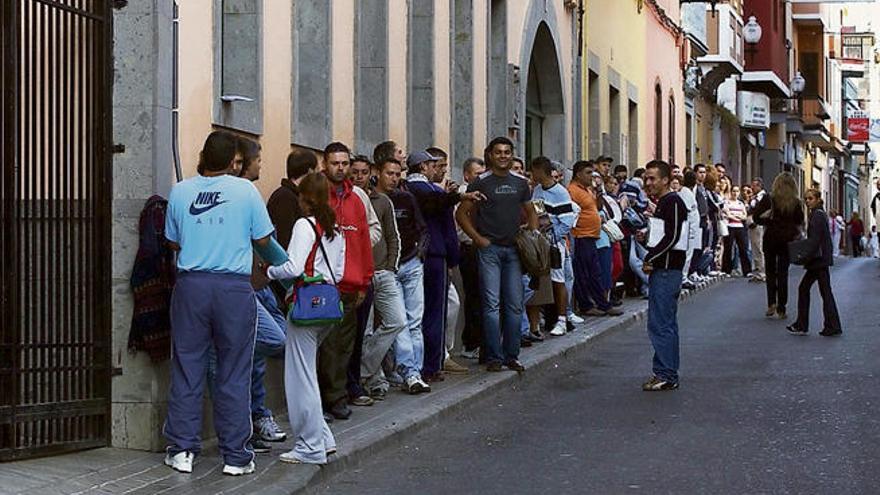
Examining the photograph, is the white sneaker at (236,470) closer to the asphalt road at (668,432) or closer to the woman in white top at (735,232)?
the asphalt road at (668,432)

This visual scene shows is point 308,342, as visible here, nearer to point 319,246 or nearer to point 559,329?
point 319,246

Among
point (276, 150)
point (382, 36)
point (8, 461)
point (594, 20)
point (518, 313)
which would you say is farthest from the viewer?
point (594, 20)

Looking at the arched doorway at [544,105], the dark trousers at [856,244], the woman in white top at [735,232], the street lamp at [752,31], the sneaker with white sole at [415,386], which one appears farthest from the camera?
the dark trousers at [856,244]

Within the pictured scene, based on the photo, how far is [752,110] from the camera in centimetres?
5472

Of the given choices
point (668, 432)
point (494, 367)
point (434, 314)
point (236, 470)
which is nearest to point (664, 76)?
point (494, 367)

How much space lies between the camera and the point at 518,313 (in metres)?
15.5

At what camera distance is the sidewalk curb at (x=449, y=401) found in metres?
10.4

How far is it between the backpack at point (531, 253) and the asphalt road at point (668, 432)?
0.94m

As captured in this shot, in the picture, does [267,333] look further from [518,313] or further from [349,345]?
[518,313]

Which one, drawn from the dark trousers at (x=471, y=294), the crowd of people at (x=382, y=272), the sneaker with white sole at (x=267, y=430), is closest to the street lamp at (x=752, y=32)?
the crowd of people at (x=382, y=272)

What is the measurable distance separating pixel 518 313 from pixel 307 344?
205 inches

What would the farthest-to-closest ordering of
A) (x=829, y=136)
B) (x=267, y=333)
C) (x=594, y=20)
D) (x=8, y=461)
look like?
(x=829, y=136)
(x=594, y=20)
(x=267, y=333)
(x=8, y=461)

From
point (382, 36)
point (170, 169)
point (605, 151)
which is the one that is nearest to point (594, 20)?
point (605, 151)

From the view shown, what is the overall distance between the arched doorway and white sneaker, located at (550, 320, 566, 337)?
7.04 m
